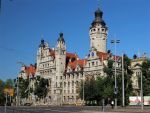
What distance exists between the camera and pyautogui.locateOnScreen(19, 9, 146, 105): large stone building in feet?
421

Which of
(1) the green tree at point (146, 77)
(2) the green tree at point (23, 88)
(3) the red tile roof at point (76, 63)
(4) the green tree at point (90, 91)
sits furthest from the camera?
(2) the green tree at point (23, 88)

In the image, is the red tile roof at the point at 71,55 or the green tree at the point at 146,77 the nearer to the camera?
the green tree at the point at 146,77

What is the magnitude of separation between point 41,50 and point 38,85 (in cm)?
2335

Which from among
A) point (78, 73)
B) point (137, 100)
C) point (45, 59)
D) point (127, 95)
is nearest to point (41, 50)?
point (45, 59)

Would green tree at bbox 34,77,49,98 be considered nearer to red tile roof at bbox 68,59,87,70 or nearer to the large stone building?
the large stone building

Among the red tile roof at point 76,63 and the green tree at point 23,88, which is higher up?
the red tile roof at point 76,63

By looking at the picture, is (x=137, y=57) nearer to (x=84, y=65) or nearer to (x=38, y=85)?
(x=84, y=65)

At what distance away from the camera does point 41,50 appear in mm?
155250

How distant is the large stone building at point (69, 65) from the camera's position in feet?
421

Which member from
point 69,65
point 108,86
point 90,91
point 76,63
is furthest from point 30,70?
point 108,86

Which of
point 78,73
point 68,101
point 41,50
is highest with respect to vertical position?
point 41,50

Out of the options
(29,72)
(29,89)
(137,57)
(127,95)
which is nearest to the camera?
(127,95)

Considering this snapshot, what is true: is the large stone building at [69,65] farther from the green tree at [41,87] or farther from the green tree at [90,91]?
the green tree at [90,91]

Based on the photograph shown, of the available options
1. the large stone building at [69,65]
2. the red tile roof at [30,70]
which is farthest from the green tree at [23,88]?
the red tile roof at [30,70]
